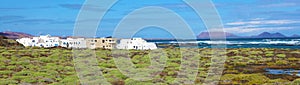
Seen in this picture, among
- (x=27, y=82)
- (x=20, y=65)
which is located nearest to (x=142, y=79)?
(x=27, y=82)

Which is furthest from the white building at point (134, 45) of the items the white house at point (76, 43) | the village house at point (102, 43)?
the white house at point (76, 43)

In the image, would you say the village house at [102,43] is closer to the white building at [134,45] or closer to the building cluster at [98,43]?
the building cluster at [98,43]

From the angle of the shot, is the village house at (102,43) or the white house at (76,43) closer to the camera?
the white house at (76,43)

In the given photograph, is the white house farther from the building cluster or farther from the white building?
the white building

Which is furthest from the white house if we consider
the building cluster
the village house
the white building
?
the white building

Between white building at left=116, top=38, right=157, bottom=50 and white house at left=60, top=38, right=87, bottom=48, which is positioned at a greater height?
white house at left=60, top=38, right=87, bottom=48

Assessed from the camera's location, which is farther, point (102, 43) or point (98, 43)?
point (98, 43)

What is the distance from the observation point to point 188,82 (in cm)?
3031

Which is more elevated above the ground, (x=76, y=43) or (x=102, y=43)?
(x=76, y=43)

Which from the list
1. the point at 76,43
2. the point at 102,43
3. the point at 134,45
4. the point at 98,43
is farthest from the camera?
the point at 98,43

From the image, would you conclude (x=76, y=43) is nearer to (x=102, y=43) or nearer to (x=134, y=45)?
(x=102, y=43)

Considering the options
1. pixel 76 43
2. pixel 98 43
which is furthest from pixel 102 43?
pixel 76 43

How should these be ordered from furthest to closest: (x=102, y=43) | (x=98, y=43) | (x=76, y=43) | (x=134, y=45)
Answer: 1. (x=98, y=43)
2. (x=102, y=43)
3. (x=76, y=43)
4. (x=134, y=45)

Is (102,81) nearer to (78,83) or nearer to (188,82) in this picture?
(78,83)
